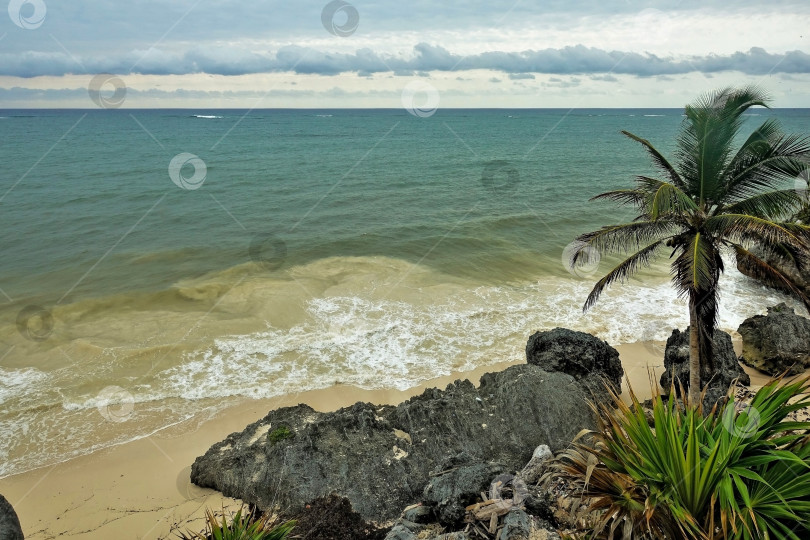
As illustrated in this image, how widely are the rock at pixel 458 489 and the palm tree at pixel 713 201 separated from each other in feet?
16.4

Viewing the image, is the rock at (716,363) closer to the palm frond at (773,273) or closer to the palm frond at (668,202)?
the palm frond at (773,273)

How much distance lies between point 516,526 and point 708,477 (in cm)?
286

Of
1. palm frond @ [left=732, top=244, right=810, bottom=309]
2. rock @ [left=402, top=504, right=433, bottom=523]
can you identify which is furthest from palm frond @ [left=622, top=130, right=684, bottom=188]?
rock @ [left=402, top=504, right=433, bottom=523]

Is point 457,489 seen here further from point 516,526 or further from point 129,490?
point 129,490

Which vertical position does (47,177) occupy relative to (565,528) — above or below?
above

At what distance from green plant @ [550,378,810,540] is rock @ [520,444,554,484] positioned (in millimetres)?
2769

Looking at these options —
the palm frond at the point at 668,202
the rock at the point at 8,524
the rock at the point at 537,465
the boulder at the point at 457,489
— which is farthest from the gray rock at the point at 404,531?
the palm frond at the point at 668,202

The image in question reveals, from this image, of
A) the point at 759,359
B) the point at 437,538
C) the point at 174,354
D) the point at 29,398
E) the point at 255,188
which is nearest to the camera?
the point at 437,538

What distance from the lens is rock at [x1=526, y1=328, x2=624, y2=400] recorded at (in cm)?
1296

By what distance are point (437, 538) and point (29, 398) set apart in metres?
12.7

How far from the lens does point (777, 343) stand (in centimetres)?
1499

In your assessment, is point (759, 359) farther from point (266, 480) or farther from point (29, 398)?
point (29, 398)

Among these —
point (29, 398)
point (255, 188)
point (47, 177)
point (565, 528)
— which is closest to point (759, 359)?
point (565, 528)

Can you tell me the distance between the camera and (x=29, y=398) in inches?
554
